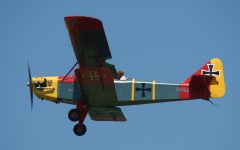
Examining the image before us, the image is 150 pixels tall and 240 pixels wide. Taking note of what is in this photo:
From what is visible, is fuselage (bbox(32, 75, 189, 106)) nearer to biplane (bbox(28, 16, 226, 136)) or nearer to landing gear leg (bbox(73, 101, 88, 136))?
biplane (bbox(28, 16, 226, 136))

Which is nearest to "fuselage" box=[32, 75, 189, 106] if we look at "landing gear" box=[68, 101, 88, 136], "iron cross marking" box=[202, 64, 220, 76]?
"landing gear" box=[68, 101, 88, 136]

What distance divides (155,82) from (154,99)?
0.52 m

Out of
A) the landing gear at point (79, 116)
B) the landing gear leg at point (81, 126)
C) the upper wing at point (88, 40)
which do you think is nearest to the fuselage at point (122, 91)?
the landing gear at point (79, 116)

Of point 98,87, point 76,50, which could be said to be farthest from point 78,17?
point 98,87

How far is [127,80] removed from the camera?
54.9ft

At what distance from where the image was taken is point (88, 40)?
14906 mm

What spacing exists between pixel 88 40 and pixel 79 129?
3.38 m

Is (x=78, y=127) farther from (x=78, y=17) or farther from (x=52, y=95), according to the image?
(x=78, y=17)

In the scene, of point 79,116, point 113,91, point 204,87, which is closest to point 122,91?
point 113,91

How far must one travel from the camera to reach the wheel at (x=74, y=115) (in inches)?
661

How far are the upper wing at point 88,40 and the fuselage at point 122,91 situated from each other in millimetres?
1287

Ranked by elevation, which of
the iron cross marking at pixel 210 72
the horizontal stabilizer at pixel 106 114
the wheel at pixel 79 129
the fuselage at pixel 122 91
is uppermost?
the iron cross marking at pixel 210 72

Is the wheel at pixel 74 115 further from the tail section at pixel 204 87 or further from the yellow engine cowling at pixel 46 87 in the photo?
the tail section at pixel 204 87

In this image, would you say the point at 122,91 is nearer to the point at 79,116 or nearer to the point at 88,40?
the point at 79,116
